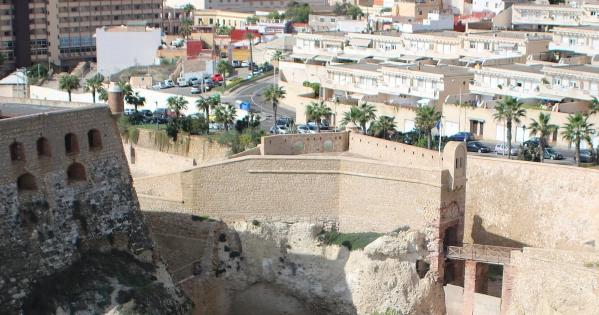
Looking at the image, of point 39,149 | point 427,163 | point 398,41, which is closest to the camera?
point 39,149

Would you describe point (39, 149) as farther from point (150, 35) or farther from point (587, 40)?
point (150, 35)

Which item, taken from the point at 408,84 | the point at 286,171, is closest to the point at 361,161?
the point at 286,171

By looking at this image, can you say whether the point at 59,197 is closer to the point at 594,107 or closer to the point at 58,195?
the point at 58,195

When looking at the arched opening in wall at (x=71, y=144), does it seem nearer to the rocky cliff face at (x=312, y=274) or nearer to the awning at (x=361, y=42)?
the rocky cliff face at (x=312, y=274)

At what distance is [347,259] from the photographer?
5366 cm

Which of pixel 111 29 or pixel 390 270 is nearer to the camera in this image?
pixel 390 270

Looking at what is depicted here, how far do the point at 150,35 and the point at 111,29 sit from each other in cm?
393

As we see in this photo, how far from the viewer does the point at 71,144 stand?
47438 mm

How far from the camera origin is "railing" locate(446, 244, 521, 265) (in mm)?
51531

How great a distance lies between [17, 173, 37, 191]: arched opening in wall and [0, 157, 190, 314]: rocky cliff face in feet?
0.83

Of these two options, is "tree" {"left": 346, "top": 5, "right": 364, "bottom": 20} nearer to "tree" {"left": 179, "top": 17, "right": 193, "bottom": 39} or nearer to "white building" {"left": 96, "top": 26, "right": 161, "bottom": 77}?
"tree" {"left": 179, "top": 17, "right": 193, "bottom": 39}

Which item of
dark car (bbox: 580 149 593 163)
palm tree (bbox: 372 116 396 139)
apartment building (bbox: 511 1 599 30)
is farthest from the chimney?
apartment building (bbox: 511 1 599 30)

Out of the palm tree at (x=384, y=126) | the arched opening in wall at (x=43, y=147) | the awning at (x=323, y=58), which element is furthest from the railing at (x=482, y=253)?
the awning at (x=323, y=58)

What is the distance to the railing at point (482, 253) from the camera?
5153cm
